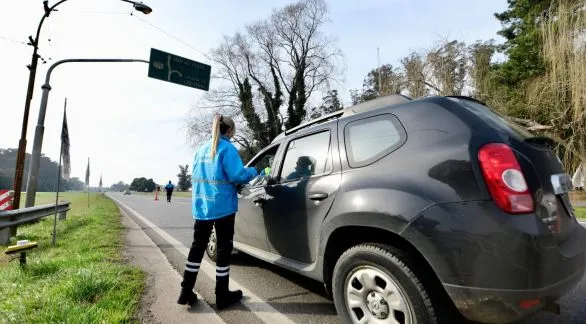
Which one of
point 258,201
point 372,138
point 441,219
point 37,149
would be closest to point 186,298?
point 258,201

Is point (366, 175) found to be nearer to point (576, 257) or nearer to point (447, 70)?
point (576, 257)

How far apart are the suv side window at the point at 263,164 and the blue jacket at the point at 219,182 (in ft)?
1.84

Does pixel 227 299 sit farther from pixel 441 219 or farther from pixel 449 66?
pixel 449 66

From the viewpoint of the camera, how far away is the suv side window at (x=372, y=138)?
7.87 ft

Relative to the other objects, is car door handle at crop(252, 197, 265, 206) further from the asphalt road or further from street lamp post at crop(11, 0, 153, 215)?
street lamp post at crop(11, 0, 153, 215)

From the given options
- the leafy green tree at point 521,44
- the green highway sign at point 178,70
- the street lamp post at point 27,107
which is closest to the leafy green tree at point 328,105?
the leafy green tree at point 521,44

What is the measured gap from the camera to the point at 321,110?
41.0 meters

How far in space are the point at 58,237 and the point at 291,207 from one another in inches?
289

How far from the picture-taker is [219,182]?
10.6ft

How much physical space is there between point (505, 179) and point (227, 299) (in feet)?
8.41

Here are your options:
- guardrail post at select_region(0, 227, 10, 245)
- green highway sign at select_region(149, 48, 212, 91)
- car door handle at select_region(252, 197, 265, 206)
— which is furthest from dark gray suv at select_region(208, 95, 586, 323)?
green highway sign at select_region(149, 48, 212, 91)

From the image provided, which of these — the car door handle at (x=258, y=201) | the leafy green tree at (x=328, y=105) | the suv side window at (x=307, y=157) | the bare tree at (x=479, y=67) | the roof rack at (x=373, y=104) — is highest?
the leafy green tree at (x=328, y=105)

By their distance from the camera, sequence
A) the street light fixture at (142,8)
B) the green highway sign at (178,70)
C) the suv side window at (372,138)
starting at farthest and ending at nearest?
1. the green highway sign at (178,70)
2. the street light fixture at (142,8)
3. the suv side window at (372,138)

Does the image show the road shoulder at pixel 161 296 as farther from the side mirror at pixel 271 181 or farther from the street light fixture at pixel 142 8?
the street light fixture at pixel 142 8
